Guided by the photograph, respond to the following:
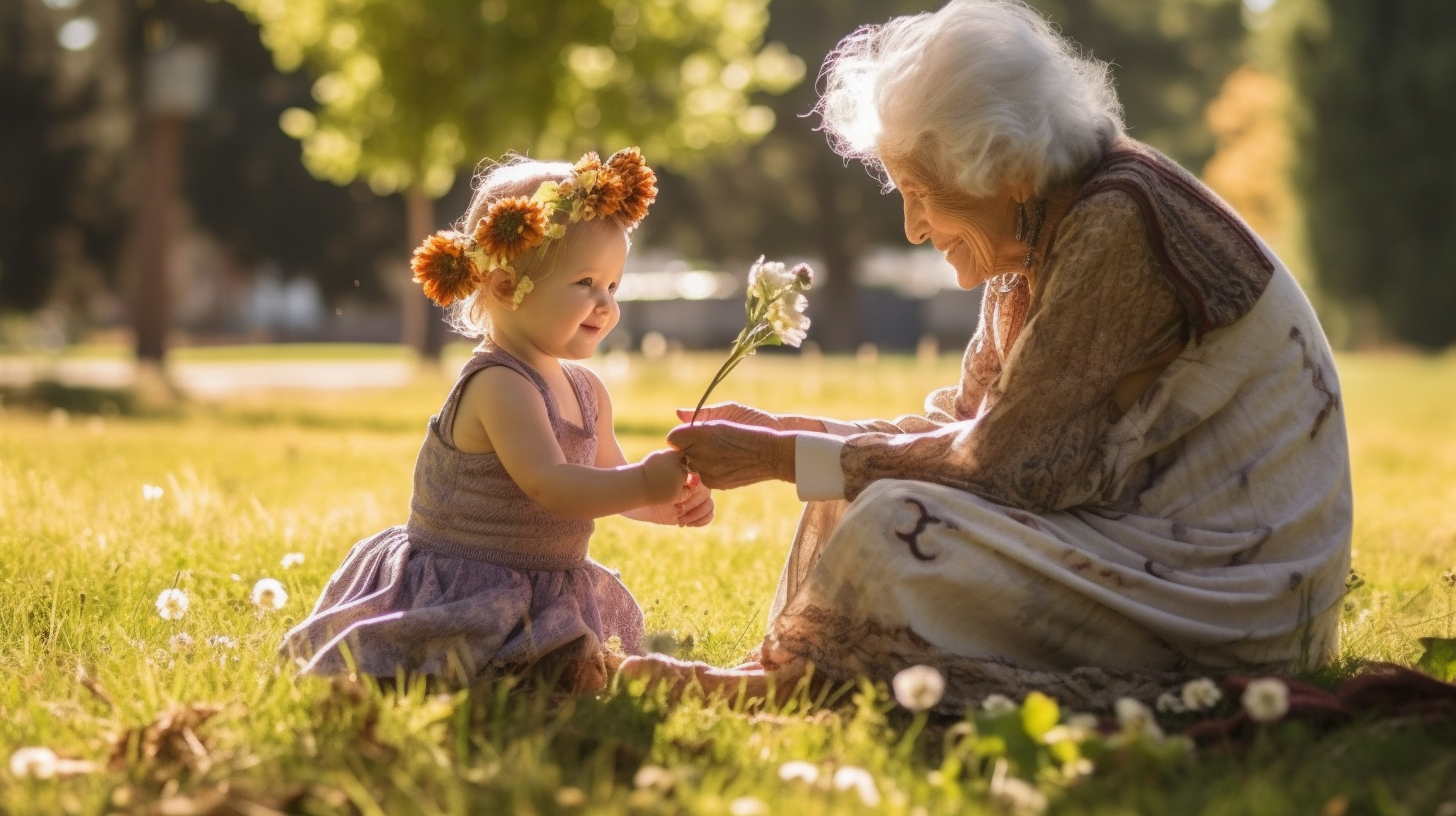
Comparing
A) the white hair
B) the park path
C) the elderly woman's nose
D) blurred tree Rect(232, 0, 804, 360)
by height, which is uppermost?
blurred tree Rect(232, 0, 804, 360)

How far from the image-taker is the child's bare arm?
3.34 meters

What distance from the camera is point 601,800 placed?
2.27 metres

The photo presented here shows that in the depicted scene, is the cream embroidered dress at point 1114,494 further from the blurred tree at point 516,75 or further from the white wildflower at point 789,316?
the blurred tree at point 516,75

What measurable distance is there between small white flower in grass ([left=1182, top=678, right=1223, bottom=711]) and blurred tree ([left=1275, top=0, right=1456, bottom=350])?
88.6 ft

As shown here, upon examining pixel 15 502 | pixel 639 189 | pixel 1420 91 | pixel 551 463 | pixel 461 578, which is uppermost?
pixel 1420 91

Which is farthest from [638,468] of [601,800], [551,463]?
[601,800]

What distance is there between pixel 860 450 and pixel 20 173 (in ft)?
91.0

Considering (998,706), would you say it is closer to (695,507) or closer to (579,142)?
(695,507)

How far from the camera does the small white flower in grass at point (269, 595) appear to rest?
3.64 m

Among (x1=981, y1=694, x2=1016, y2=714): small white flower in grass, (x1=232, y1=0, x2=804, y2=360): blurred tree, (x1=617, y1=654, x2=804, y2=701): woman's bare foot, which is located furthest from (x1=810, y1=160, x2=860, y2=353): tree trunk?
(x1=981, y1=694, x2=1016, y2=714): small white flower in grass

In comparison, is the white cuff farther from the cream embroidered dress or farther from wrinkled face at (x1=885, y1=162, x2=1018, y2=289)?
wrinkled face at (x1=885, y1=162, x2=1018, y2=289)

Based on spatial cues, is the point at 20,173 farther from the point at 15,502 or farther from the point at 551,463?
the point at 551,463

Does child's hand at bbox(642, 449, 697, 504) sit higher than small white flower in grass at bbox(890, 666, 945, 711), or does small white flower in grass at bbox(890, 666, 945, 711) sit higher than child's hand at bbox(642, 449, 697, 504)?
child's hand at bbox(642, 449, 697, 504)

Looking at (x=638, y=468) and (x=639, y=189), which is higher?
(x=639, y=189)
